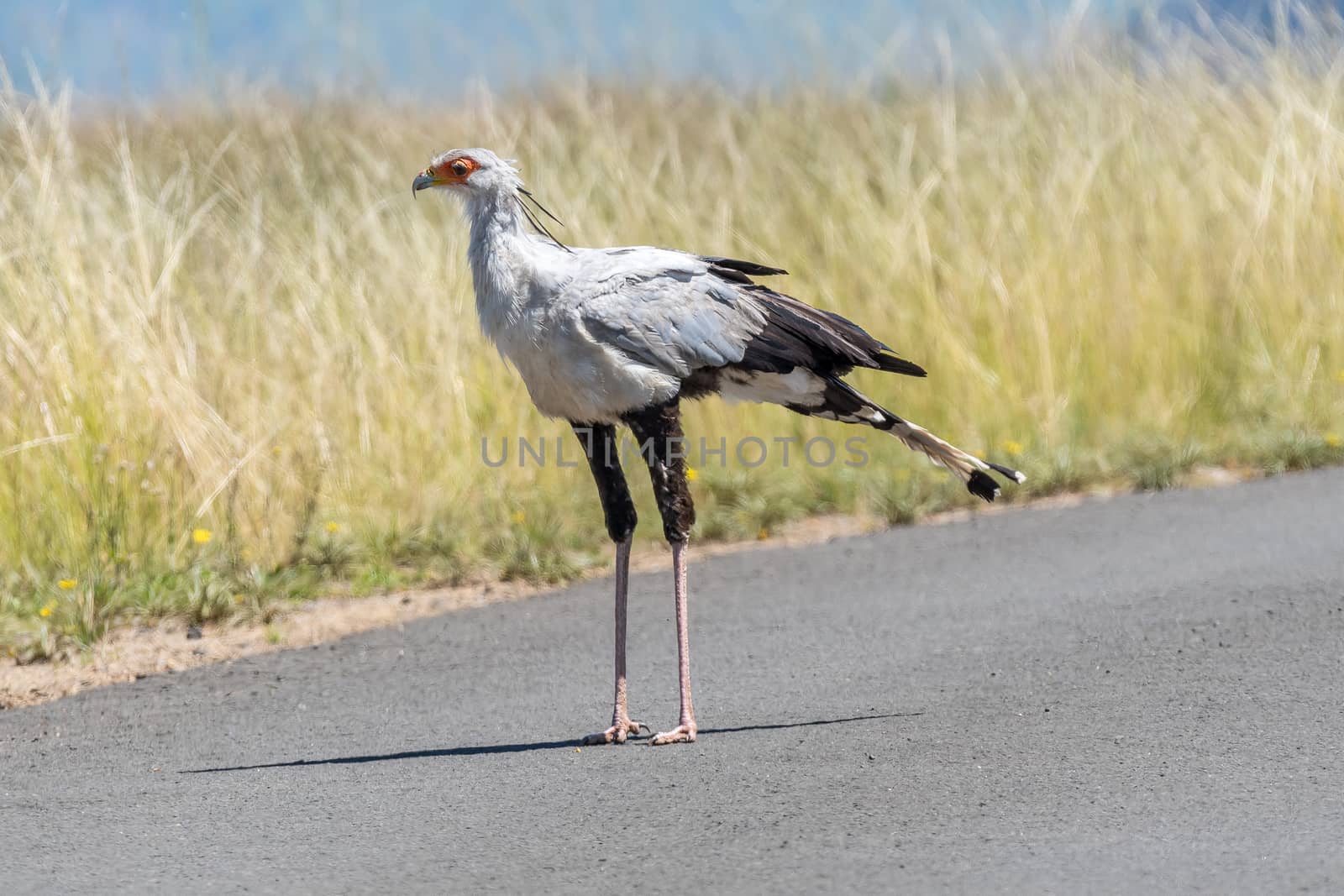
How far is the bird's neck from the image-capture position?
5.29 metres

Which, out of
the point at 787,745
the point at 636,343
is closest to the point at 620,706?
the point at 787,745

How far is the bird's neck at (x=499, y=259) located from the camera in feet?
17.4

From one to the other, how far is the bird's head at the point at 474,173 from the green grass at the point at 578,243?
7.16ft

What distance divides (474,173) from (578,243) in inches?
151

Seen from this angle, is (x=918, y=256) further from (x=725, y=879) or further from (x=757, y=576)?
(x=725, y=879)

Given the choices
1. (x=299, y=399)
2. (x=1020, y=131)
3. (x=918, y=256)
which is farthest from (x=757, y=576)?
Answer: (x=1020, y=131)

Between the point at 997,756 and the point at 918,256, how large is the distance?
5.50 meters

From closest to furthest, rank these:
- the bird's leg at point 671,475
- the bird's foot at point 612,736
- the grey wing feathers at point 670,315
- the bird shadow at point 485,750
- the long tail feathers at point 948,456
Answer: the bird shadow at point 485,750, the bird's foot at point 612,736, the grey wing feathers at point 670,315, the bird's leg at point 671,475, the long tail feathers at point 948,456

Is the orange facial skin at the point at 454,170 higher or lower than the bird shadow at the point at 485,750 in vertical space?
higher

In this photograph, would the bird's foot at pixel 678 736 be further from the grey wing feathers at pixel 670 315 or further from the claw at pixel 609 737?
the grey wing feathers at pixel 670 315

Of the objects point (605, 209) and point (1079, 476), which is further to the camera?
point (605, 209)

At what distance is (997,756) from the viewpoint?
4699 millimetres

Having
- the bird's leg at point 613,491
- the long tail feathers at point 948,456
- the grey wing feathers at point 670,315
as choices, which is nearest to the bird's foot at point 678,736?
the bird's leg at point 613,491

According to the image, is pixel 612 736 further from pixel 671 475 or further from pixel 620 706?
pixel 671 475
